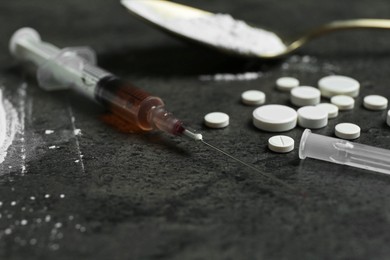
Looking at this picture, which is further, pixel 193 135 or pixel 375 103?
pixel 375 103

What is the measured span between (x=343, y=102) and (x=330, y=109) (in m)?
0.04

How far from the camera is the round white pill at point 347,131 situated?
68cm

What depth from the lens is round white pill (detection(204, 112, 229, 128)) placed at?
2.38 feet

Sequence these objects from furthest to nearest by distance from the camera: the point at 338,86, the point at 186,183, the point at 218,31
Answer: the point at 218,31
the point at 338,86
the point at 186,183

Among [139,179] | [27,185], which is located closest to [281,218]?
[139,179]

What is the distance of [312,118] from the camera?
2.33 feet

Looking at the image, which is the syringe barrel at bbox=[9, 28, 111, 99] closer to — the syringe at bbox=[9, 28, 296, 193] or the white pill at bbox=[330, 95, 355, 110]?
the syringe at bbox=[9, 28, 296, 193]

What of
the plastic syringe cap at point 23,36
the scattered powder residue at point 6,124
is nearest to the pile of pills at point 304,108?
the scattered powder residue at point 6,124

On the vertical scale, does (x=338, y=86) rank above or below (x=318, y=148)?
above

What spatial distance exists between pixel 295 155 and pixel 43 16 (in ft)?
2.58

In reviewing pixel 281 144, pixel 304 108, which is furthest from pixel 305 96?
pixel 281 144

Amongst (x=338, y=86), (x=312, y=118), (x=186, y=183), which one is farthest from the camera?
(x=338, y=86)

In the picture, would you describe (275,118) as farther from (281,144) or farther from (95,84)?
(95,84)

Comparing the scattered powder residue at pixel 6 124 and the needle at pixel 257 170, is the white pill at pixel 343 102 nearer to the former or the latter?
the needle at pixel 257 170
